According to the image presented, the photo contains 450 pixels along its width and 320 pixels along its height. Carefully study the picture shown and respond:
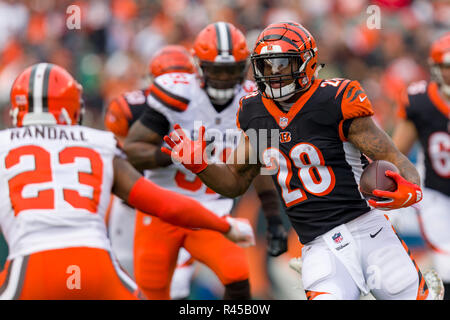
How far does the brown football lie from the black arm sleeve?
6.43ft

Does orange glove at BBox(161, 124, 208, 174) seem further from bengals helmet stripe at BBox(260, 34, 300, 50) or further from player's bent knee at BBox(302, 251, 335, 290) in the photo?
player's bent knee at BBox(302, 251, 335, 290)

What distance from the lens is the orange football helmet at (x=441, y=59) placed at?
18.0 feet

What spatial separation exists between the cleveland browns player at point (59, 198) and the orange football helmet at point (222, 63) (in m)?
1.41

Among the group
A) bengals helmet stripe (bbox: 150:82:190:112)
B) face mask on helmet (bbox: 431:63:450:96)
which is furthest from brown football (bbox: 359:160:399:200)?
face mask on helmet (bbox: 431:63:450:96)

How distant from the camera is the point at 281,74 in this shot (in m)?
3.71

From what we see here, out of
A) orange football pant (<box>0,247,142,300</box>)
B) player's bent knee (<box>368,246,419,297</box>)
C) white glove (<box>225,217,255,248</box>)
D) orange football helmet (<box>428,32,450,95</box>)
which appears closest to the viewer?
orange football pant (<box>0,247,142,300</box>)

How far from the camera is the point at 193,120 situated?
5070 millimetres

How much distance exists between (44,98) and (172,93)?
1435 mm

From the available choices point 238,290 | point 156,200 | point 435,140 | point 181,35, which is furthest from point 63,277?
point 181,35

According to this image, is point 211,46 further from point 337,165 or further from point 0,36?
point 0,36

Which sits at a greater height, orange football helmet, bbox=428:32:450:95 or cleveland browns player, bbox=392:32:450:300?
orange football helmet, bbox=428:32:450:95

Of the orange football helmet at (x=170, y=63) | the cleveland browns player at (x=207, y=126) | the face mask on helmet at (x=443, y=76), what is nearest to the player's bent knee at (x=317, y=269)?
the cleveland browns player at (x=207, y=126)

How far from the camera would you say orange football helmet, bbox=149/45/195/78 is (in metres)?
6.05

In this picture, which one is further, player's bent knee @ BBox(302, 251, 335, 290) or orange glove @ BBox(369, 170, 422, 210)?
player's bent knee @ BBox(302, 251, 335, 290)
